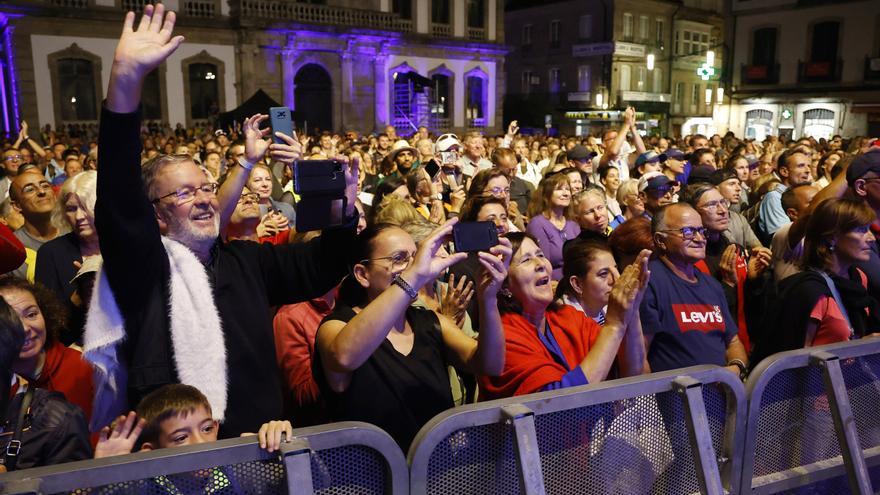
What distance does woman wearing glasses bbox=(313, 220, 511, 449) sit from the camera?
7.02 ft

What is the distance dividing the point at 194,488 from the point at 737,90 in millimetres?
35714

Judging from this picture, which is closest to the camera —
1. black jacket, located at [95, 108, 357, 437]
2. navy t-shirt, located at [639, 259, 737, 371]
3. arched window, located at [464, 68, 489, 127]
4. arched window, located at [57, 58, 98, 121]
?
black jacket, located at [95, 108, 357, 437]

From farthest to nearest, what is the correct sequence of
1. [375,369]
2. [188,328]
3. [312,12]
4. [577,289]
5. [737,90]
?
[737,90] → [312,12] → [577,289] → [375,369] → [188,328]

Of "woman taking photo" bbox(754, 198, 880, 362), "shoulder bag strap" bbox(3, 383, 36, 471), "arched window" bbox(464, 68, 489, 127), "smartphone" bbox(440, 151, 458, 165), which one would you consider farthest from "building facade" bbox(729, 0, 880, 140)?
"shoulder bag strap" bbox(3, 383, 36, 471)

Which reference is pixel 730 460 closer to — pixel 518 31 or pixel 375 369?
pixel 375 369

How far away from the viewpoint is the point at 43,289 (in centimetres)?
282

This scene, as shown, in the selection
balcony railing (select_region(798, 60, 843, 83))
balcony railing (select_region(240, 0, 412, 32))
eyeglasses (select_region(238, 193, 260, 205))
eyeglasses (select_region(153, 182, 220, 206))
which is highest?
balcony railing (select_region(240, 0, 412, 32))

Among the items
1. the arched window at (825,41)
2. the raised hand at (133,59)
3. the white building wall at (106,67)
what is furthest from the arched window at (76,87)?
the arched window at (825,41)

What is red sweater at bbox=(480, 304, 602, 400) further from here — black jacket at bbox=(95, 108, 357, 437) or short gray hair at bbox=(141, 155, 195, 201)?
short gray hair at bbox=(141, 155, 195, 201)

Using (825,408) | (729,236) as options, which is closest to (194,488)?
(825,408)

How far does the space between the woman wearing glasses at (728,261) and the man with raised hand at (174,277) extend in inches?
102

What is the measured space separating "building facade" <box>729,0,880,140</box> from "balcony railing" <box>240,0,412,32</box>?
16633mm

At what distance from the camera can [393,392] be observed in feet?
7.70

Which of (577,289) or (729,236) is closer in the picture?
(577,289)
